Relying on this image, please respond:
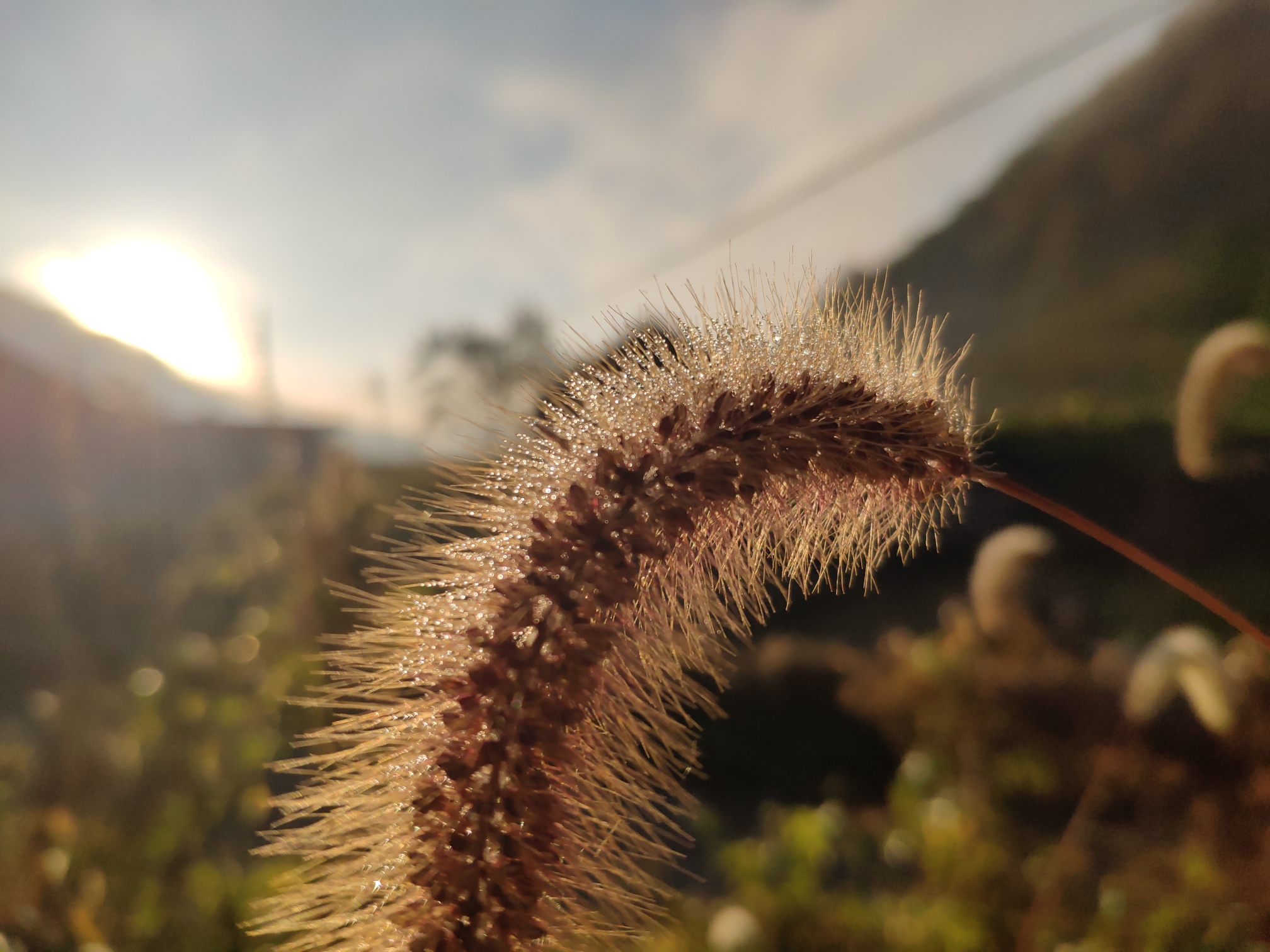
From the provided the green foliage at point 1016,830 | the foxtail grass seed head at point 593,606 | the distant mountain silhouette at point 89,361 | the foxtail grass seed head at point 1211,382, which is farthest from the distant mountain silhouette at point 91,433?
the foxtail grass seed head at point 1211,382

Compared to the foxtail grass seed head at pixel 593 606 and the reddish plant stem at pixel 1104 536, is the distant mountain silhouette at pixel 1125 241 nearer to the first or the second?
the reddish plant stem at pixel 1104 536

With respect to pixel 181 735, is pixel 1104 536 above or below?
above

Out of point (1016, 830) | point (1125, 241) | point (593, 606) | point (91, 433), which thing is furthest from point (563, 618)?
point (91, 433)

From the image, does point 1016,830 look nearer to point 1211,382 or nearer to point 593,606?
point 1211,382

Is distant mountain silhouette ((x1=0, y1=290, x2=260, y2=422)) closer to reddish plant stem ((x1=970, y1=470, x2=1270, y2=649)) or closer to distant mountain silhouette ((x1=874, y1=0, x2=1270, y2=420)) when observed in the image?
distant mountain silhouette ((x1=874, y1=0, x2=1270, y2=420))

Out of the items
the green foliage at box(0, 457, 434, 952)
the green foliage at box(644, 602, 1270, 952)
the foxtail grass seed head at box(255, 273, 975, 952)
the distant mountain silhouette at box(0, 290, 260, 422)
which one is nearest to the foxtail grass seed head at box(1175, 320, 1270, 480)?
the green foliage at box(644, 602, 1270, 952)

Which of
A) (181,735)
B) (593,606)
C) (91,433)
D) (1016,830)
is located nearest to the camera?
(593,606)

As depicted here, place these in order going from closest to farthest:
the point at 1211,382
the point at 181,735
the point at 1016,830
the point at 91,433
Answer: the point at 1211,382 → the point at 1016,830 → the point at 181,735 → the point at 91,433
